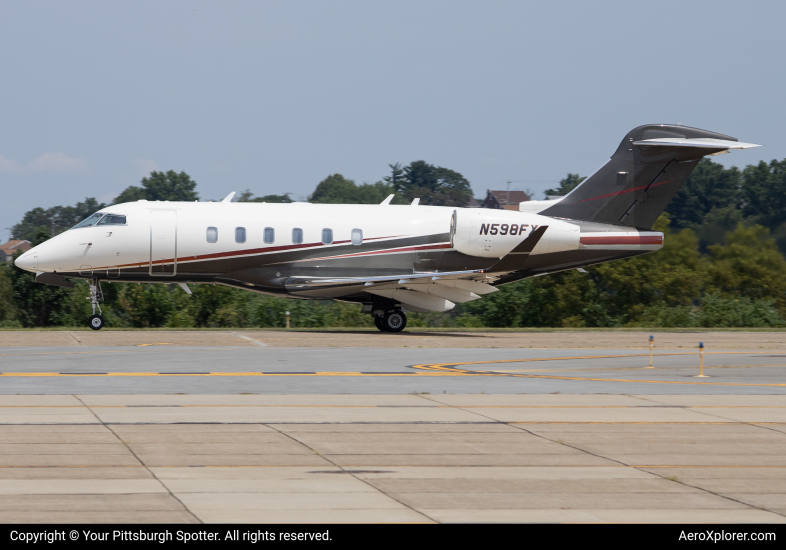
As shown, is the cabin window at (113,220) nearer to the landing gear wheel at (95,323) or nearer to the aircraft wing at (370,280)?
the landing gear wheel at (95,323)

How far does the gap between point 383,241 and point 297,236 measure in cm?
280

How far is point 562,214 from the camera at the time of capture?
3181 centimetres

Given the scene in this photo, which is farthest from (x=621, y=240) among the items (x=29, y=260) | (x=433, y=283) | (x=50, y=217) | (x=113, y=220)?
(x=50, y=217)

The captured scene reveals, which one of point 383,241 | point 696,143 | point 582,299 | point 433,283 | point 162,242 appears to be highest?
point 696,143

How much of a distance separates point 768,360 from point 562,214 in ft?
32.3

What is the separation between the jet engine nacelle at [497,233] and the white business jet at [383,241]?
4cm

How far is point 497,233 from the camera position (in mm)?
30344

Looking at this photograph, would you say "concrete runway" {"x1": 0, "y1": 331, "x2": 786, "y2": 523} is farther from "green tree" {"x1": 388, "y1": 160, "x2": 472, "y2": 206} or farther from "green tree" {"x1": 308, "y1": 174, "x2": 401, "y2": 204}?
"green tree" {"x1": 388, "y1": 160, "x2": 472, "y2": 206}

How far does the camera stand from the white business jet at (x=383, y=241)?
28.8m

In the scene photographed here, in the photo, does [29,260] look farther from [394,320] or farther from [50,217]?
[50,217]

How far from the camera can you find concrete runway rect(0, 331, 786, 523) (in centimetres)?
883

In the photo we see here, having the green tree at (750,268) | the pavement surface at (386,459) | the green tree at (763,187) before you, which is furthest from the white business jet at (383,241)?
the green tree at (763,187)

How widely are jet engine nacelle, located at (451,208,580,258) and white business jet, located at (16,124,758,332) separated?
0.12ft

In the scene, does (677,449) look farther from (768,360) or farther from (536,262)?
(536,262)
